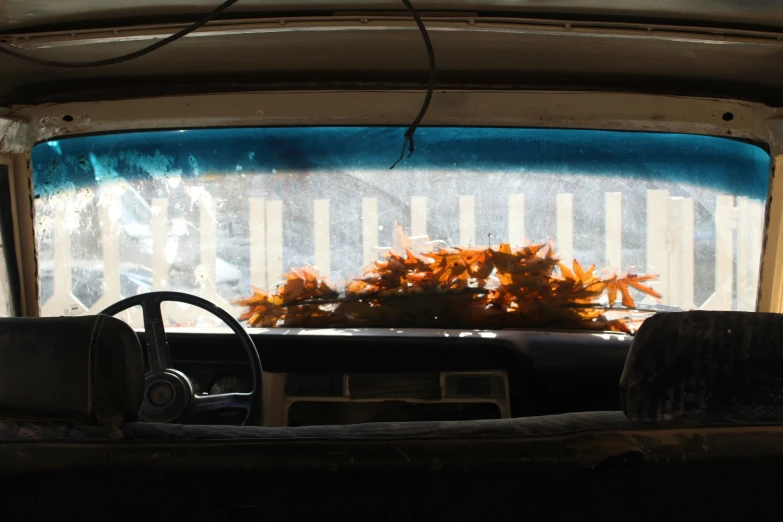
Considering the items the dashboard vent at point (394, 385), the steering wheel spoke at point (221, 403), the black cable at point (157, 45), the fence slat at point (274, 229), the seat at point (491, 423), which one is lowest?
the dashboard vent at point (394, 385)

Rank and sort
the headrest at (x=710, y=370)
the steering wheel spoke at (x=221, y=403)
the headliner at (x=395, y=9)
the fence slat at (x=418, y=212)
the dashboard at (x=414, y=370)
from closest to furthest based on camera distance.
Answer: the headrest at (x=710, y=370) < the headliner at (x=395, y=9) < the steering wheel spoke at (x=221, y=403) < the dashboard at (x=414, y=370) < the fence slat at (x=418, y=212)

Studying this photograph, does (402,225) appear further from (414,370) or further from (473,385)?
(473,385)

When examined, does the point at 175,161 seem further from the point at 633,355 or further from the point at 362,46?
the point at 633,355

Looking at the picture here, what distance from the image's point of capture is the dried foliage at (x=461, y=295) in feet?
10.0

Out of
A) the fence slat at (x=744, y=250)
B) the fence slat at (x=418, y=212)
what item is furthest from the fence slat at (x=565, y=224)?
the fence slat at (x=744, y=250)

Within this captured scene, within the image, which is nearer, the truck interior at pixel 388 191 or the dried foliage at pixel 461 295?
the truck interior at pixel 388 191

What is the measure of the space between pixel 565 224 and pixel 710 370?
1.86 metres

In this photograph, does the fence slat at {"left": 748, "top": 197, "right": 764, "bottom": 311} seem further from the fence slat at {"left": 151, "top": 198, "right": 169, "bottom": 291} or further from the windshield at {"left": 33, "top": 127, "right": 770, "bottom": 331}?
the fence slat at {"left": 151, "top": 198, "right": 169, "bottom": 291}

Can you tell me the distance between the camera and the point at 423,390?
297cm

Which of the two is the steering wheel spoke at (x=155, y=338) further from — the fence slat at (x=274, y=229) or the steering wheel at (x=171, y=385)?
the fence slat at (x=274, y=229)

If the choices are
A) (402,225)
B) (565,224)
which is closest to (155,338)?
(402,225)

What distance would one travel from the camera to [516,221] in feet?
10.0

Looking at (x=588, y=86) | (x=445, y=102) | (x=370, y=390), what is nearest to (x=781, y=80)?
(x=588, y=86)

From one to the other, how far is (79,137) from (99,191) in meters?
0.26
